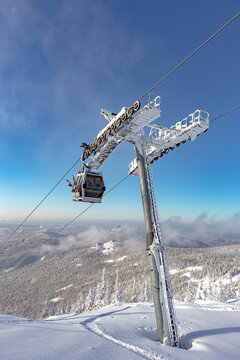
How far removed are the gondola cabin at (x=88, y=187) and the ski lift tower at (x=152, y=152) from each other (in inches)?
7.0

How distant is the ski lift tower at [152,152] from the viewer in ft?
27.5

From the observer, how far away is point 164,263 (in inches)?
345

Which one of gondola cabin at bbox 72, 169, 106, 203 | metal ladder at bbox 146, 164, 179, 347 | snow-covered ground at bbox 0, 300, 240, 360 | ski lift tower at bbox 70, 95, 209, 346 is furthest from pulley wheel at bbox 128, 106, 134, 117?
snow-covered ground at bbox 0, 300, 240, 360

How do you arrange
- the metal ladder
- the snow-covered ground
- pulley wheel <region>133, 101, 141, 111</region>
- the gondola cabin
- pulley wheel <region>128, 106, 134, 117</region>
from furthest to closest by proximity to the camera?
the gondola cabin, pulley wheel <region>128, 106, 134, 117</region>, pulley wheel <region>133, 101, 141, 111</region>, the metal ladder, the snow-covered ground

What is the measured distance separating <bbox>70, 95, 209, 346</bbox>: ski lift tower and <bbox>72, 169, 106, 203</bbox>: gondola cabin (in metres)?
0.18

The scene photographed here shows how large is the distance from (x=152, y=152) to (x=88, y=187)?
5418 millimetres

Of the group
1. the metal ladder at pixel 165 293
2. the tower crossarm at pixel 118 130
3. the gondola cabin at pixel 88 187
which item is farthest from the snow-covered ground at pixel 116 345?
the tower crossarm at pixel 118 130

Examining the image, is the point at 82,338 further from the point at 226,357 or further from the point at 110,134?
the point at 110,134

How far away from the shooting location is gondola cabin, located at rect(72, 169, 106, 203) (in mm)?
13117

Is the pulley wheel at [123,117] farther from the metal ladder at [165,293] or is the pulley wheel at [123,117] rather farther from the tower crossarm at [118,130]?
the metal ladder at [165,293]

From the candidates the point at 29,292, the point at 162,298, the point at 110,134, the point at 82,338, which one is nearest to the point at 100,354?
the point at 82,338

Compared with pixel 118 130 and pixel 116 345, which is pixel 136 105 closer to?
pixel 118 130

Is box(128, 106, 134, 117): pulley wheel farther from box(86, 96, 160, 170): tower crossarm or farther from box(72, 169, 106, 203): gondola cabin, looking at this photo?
box(72, 169, 106, 203): gondola cabin

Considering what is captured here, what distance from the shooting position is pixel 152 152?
12.4 meters
